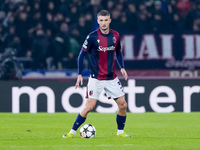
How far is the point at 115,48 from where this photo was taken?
8.14 meters

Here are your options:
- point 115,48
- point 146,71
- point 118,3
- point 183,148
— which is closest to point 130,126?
point 115,48

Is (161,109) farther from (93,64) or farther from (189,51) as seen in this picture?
(93,64)

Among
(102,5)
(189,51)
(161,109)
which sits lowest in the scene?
(161,109)

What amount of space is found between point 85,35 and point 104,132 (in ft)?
27.3

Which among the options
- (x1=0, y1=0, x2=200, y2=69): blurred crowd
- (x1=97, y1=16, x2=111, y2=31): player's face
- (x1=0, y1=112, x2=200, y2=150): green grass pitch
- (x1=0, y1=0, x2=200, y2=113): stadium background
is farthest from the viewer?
(x1=0, y1=0, x2=200, y2=69): blurred crowd

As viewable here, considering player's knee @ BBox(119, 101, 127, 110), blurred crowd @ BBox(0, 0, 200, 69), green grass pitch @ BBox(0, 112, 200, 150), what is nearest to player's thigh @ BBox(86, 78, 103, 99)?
player's knee @ BBox(119, 101, 127, 110)

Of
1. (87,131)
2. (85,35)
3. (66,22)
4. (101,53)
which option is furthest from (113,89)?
(66,22)

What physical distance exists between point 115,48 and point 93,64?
1.29 feet

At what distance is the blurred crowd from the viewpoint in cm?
1709

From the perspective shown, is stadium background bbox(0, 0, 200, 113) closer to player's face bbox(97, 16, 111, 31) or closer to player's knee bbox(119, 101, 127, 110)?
player's knee bbox(119, 101, 127, 110)

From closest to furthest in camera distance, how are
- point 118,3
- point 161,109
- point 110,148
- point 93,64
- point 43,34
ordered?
point 110,148 < point 93,64 < point 161,109 < point 43,34 < point 118,3

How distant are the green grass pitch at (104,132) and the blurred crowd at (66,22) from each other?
13.1 feet

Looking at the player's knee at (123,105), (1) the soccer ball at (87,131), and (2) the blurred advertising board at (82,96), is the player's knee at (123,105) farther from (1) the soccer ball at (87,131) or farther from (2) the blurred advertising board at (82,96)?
(2) the blurred advertising board at (82,96)

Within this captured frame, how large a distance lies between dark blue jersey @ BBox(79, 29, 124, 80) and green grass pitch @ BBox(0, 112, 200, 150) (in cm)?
92
